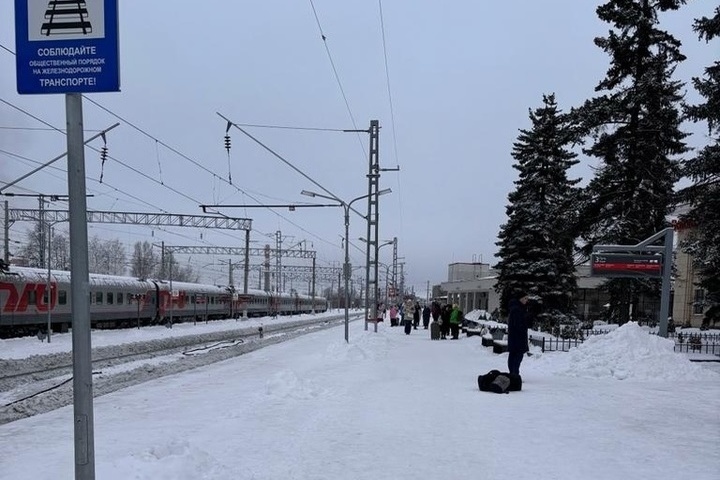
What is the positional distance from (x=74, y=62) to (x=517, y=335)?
32.1ft

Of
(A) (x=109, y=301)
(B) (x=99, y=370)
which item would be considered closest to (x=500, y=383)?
(B) (x=99, y=370)

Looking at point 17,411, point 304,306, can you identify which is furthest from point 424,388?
point 304,306

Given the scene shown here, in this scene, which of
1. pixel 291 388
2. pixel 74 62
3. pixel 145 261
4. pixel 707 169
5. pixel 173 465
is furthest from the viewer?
pixel 145 261

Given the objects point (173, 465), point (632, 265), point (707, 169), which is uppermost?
point (707, 169)

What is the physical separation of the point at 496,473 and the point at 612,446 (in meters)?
1.95

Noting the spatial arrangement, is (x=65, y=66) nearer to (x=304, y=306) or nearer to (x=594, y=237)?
(x=594, y=237)

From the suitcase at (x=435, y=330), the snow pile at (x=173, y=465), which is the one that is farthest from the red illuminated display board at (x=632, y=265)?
the snow pile at (x=173, y=465)

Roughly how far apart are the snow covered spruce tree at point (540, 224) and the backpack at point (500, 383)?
2158cm

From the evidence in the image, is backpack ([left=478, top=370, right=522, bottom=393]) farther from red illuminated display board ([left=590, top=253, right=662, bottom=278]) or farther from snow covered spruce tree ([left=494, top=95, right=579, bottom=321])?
snow covered spruce tree ([left=494, top=95, right=579, bottom=321])

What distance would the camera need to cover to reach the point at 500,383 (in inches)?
425

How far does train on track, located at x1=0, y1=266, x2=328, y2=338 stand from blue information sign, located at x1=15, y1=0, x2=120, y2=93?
728cm

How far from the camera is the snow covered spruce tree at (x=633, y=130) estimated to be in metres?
22.5

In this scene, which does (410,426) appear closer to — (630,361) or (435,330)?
(630,361)

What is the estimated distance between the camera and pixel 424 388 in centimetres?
1155
